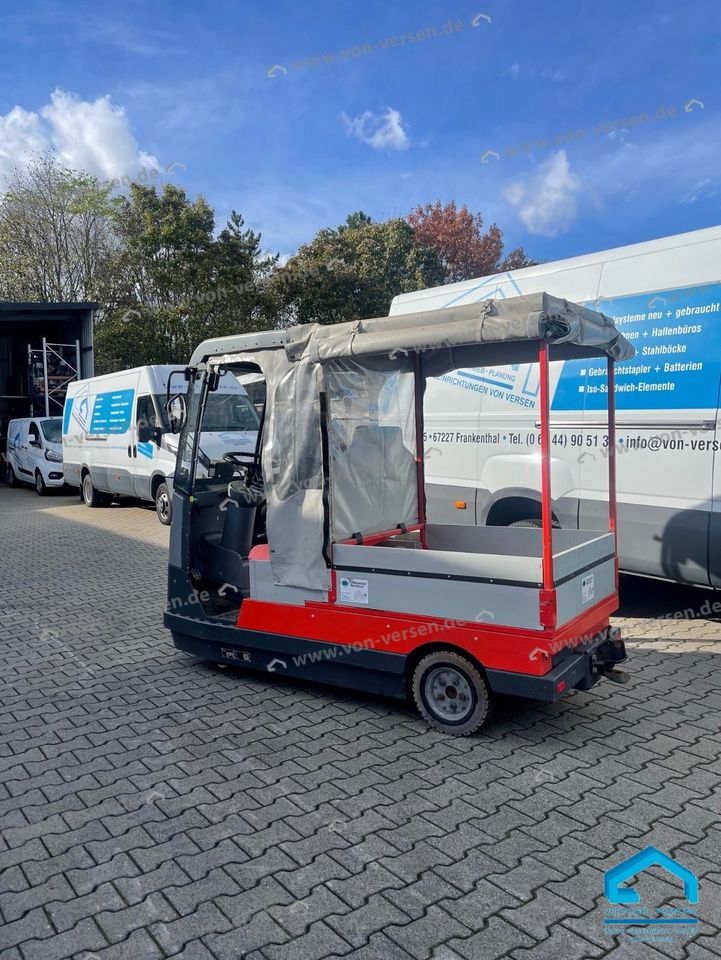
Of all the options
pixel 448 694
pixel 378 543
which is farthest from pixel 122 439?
pixel 448 694

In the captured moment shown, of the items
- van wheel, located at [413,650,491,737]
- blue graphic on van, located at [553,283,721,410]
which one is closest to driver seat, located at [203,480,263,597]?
van wheel, located at [413,650,491,737]

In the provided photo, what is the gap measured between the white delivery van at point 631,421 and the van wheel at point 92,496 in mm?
10131

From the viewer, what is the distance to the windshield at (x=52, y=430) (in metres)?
18.2

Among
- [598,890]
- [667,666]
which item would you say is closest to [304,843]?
[598,890]

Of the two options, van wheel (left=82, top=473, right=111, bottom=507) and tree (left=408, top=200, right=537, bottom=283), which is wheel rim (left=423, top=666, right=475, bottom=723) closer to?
van wheel (left=82, top=473, right=111, bottom=507)

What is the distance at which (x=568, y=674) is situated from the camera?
3820mm

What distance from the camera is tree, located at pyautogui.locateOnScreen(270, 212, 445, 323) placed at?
25484 millimetres

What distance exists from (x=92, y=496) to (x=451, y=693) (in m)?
12.5

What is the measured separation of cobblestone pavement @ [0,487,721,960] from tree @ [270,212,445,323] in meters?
21.3

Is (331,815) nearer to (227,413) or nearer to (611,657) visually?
(611,657)

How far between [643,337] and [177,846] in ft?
15.2

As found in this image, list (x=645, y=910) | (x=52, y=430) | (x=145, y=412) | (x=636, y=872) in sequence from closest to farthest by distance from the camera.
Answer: (x=645, y=910)
(x=636, y=872)
(x=145, y=412)
(x=52, y=430)

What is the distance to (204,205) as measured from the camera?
23.9 metres

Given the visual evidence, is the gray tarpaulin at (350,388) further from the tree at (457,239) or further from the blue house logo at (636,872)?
the tree at (457,239)
